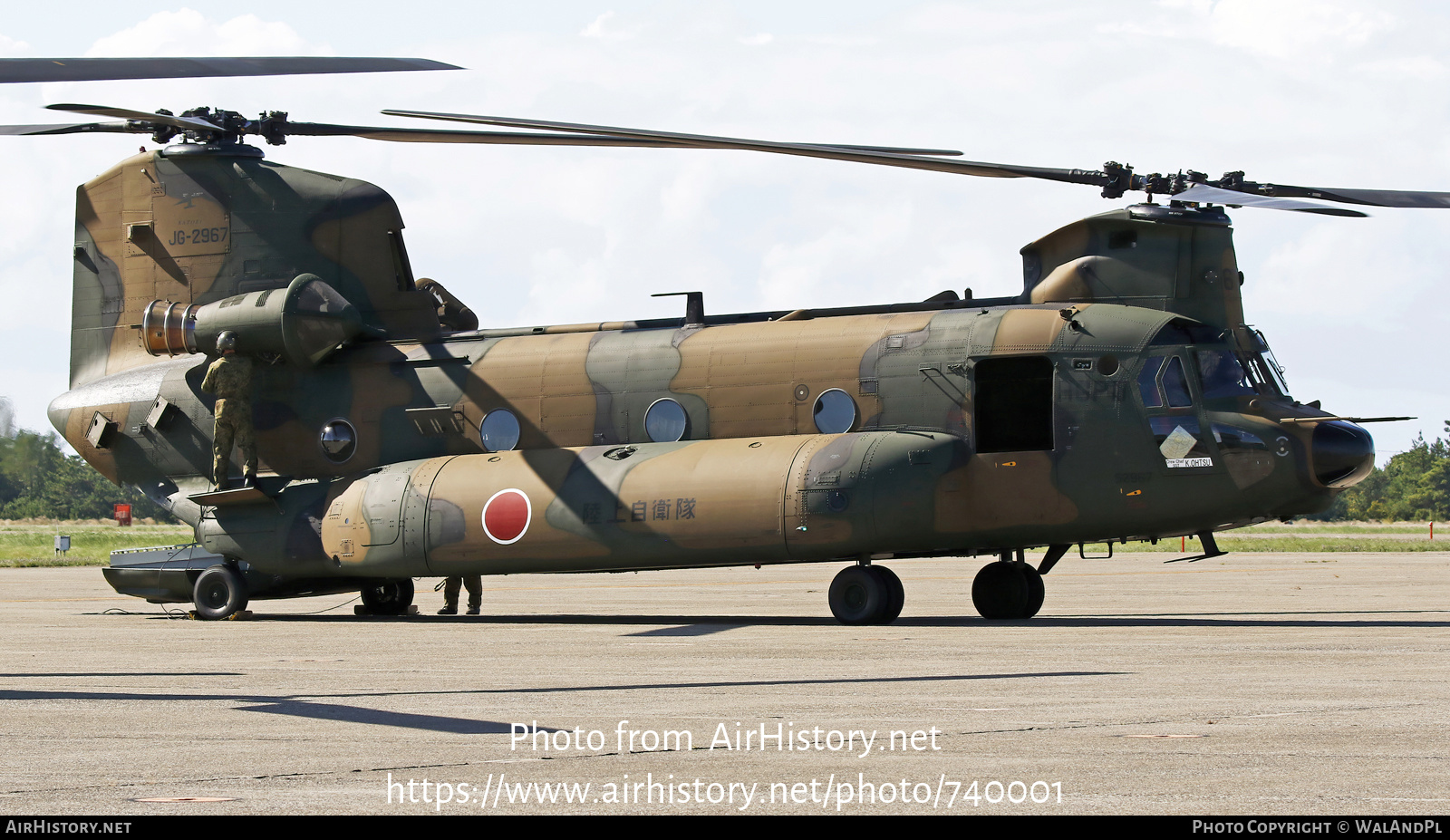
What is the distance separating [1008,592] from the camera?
805 inches

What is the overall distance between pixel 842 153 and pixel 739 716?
1011 centimetres

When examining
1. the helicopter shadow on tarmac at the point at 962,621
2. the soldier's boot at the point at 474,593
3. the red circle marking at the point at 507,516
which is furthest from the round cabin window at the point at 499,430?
the helicopter shadow on tarmac at the point at 962,621

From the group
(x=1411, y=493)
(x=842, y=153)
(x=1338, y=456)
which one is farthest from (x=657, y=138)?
(x=1411, y=493)

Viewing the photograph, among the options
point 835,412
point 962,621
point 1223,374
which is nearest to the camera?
point 1223,374

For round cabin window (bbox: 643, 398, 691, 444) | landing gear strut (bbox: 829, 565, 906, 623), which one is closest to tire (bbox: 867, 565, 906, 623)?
landing gear strut (bbox: 829, 565, 906, 623)

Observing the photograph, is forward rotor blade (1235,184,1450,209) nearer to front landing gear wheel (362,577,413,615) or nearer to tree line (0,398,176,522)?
front landing gear wheel (362,577,413,615)

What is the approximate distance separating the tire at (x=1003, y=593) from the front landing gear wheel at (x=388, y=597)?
29.6 ft

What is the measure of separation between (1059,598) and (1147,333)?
8293 millimetres

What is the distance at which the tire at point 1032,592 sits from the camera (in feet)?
66.9

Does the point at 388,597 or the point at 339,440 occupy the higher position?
the point at 339,440

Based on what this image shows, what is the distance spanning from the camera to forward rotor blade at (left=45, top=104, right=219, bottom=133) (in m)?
20.6

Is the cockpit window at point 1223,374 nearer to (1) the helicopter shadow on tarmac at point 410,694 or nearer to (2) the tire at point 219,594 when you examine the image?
(1) the helicopter shadow on tarmac at point 410,694

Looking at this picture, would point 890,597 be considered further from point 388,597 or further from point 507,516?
point 388,597

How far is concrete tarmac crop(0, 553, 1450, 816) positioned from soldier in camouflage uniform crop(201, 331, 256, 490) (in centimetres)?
A: 264
